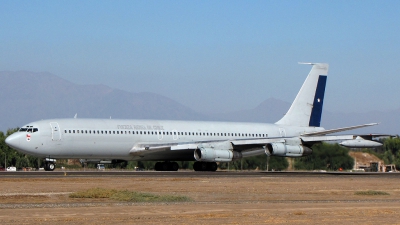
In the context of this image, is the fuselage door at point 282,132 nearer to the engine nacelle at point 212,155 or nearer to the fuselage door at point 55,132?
the engine nacelle at point 212,155

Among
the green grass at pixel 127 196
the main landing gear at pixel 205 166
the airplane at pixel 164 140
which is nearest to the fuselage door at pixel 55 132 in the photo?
the airplane at pixel 164 140

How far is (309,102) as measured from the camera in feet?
212

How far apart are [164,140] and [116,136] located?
15.1 feet

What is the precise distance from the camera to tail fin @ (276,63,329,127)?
64.2 meters

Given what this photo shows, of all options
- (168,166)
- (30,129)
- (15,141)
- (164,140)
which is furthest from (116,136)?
(15,141)

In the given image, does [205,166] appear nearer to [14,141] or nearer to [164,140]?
[164,140]

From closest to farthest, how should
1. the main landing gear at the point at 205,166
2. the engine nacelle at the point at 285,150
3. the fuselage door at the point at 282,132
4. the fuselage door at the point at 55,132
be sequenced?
the fuselage door at the point at 55,132 < the engine nacelle at the point at 285,150 < the main landing gear at the point at 205,166 < the fuselage door at the point at 282,132

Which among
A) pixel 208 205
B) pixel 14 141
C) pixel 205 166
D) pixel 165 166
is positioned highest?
pixel 205 166

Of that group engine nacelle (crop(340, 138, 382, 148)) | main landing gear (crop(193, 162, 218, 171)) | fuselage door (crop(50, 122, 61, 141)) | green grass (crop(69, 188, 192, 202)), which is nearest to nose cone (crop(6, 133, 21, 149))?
fuselage door (crop(50, 122, 61, 141))

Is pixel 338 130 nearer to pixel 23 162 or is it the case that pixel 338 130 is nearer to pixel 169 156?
pixel 169 156

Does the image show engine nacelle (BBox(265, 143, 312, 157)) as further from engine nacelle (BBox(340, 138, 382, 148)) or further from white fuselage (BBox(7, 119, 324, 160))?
white fuselage (BBox(7, 119, 324, 160))

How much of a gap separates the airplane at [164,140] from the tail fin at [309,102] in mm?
913

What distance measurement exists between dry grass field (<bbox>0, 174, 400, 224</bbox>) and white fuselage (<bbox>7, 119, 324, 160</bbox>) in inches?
609

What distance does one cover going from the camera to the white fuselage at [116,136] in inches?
2009
